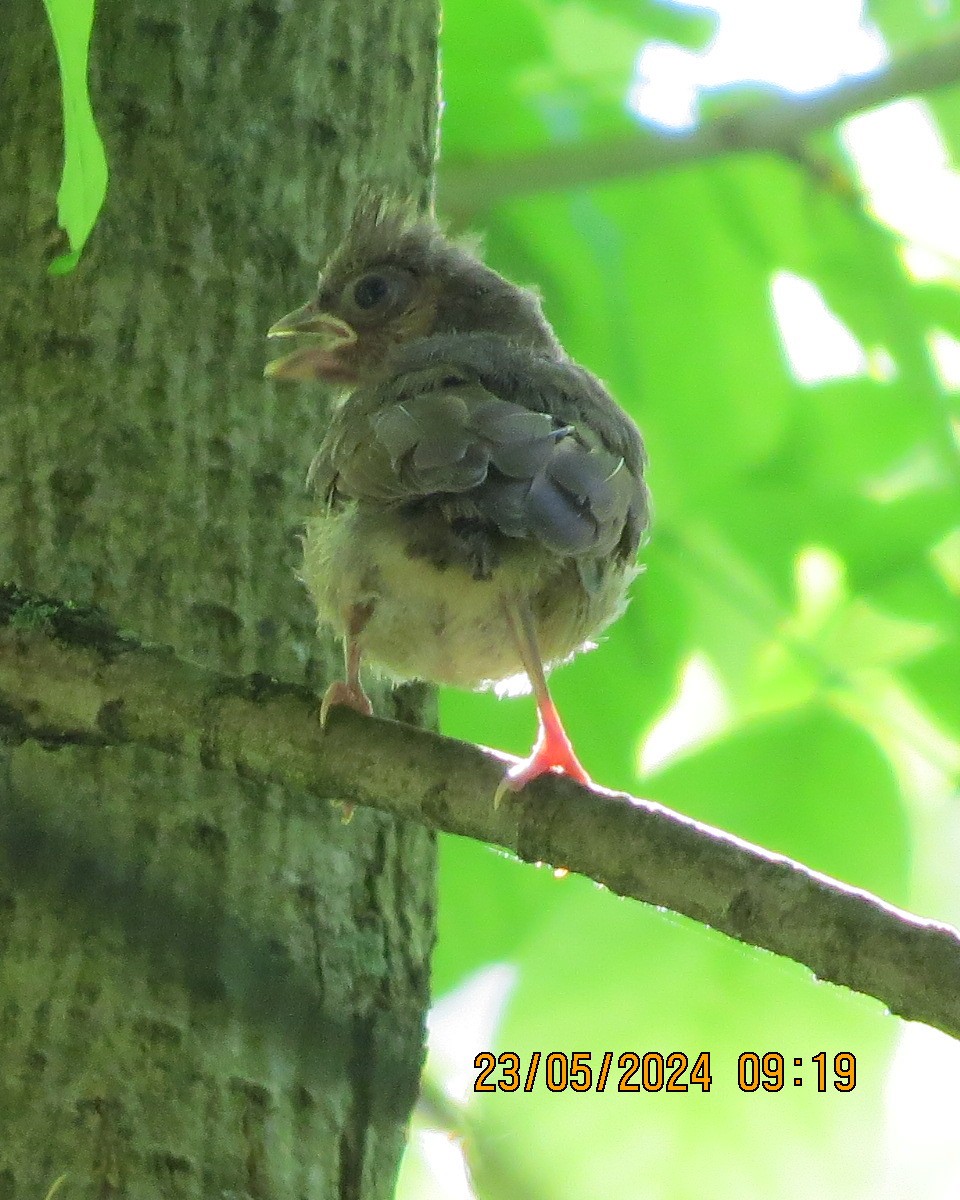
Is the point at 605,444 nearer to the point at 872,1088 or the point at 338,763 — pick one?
the point at 338,763

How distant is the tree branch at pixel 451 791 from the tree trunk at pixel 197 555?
0.31 feet

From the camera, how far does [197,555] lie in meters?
2.57

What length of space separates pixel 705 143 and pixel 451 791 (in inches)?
84.0

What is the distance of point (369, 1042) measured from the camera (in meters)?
2.29

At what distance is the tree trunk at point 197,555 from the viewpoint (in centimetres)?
224

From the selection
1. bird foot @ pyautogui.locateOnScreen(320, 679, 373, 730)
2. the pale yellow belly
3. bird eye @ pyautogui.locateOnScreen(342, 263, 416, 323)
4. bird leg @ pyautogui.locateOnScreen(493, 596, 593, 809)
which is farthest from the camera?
bird eye @ pyautogui.locateOnScreen(342, 263, 416, 323)

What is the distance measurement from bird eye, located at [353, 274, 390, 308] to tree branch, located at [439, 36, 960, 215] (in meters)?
0.37

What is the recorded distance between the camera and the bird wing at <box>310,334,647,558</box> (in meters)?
2.18

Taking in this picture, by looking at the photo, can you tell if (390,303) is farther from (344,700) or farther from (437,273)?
(344,700)

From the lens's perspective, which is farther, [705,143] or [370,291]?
[705,143]

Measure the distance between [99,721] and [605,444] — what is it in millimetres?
985
